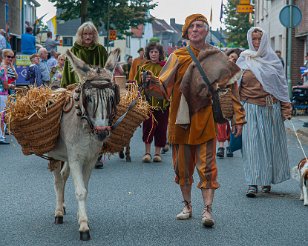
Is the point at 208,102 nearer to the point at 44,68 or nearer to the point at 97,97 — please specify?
the point at 97,97

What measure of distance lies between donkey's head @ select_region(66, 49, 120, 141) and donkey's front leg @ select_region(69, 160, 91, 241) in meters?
0.44

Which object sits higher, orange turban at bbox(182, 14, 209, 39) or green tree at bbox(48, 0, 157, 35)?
green tree at bbox(48, 0, 157, 35)

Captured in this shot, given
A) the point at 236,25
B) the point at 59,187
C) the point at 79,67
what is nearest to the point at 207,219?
the point at 59,187

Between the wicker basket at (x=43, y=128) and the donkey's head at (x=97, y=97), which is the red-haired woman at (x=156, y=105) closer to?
the wicker basket at (x=43, y=128)

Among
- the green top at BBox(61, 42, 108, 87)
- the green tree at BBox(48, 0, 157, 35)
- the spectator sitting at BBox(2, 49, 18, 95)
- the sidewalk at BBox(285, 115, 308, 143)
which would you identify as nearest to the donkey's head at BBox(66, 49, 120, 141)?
the green top at BBox(61, 42, 108, 87)

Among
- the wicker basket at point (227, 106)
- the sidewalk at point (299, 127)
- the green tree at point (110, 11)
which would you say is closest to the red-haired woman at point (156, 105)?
the sidewalk at point (299, 127)

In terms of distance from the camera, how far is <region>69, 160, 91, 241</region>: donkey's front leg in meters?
7.15

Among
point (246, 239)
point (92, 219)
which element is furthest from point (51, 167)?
point (246, 239)

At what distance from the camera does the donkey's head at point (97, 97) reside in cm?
708

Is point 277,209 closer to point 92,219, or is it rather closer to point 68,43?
point 92,219

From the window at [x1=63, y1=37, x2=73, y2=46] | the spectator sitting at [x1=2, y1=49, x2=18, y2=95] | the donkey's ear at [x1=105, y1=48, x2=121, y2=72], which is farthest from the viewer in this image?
the window at [x1=63, y1=37, x2=73, y2=46]

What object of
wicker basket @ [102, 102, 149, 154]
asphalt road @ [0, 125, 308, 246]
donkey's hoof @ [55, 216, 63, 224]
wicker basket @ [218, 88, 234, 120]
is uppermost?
wicker basket @ [218, 88, 234, 120]

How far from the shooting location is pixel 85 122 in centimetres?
734

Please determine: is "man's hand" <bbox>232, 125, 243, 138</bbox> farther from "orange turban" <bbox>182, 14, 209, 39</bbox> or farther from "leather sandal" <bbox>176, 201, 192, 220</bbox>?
A: "orange turban" <bbox>182, 14, 209, 39</bbox>
